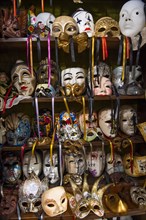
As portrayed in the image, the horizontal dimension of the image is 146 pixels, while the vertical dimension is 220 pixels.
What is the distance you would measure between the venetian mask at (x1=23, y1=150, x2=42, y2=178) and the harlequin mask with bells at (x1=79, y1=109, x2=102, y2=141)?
1.11ft

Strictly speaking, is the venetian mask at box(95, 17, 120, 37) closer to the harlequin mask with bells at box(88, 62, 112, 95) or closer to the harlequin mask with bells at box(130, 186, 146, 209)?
the harlequin mask with bells at box(88, 62, 112, 95)

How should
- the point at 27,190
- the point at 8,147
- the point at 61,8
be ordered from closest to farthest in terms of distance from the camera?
1. the point at 27,190
2. the point at 8,147
3. the point at 61,8

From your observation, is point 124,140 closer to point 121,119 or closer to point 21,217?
point 121,119

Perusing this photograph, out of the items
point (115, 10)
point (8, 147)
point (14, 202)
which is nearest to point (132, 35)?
point (115, 10)

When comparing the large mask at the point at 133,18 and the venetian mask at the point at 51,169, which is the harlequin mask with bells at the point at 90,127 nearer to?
the venetian mask at the point at 51,169

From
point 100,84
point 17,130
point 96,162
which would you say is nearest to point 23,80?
point 17,130

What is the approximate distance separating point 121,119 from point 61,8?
0.87 m

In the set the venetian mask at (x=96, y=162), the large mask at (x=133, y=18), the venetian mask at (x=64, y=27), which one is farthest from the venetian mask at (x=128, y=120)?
the venetian mask at (x=64, y=27)

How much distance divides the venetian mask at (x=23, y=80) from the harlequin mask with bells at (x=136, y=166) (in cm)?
76

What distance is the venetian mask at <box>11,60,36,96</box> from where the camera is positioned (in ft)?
4.56

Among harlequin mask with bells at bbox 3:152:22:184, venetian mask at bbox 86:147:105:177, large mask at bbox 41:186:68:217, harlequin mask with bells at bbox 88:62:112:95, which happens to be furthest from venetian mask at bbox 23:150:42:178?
harlequin mask with bells at bbox 88:62:112:95

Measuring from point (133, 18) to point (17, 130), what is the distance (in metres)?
0.93

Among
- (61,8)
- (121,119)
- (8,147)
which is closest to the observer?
(8,147)

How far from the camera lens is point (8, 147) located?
1.39m
